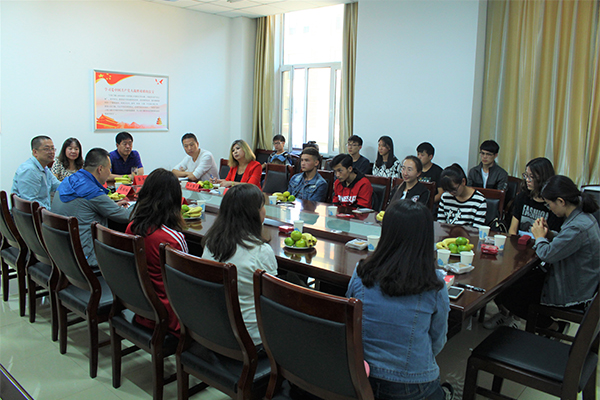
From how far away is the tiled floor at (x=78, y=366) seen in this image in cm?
242

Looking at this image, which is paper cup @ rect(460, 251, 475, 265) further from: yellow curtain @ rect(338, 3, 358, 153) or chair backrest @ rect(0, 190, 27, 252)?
yellow curtain @ rect(338, 3, 358, 153)

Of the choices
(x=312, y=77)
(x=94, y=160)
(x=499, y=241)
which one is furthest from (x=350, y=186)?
(x=312, y=77)

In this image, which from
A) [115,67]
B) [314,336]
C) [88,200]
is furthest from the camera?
[115,67]

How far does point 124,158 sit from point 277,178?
1.94 meters

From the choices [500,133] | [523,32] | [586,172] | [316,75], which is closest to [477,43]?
[523,32]

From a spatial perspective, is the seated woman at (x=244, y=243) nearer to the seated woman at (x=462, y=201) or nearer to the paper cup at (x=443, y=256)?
the paper cup at (x=443, y=256)

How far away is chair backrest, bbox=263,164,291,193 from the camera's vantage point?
4.83 meters

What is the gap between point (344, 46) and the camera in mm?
6820

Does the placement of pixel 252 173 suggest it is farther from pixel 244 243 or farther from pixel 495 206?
pixel 244 243

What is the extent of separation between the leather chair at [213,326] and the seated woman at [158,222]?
30cm

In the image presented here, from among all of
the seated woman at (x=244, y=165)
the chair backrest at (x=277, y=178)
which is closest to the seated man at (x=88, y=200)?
the seated woman at (x=244, y=165)

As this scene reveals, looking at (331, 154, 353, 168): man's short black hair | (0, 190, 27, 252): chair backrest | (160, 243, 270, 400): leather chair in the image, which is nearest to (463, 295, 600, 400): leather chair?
(160, 243, 270, 400): leather chair

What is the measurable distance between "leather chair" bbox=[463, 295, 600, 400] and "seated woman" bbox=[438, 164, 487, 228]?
147cm

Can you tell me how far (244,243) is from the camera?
1988 mm
